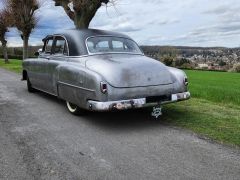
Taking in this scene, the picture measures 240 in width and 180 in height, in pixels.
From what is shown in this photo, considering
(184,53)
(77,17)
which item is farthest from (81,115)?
(184,53)

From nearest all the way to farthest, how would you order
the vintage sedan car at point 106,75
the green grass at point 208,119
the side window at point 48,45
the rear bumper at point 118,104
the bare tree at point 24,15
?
the green grass at point 208,119 < the rear bumper at point 118,104 < the vintage sedan car at point 106,75 < the side window at point 48,45 < the bare tree at point 24,15

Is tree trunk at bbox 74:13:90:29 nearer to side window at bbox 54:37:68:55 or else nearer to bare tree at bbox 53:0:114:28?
bare tree at bbox 53:0:114:28

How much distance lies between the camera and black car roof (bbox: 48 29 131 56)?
292 inches

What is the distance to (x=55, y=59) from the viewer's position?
827 cm

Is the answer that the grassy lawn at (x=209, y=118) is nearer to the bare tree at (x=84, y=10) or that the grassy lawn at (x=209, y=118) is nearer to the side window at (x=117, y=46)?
the side window at (x=117, y=46)

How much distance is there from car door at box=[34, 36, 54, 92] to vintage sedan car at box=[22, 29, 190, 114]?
10 cm

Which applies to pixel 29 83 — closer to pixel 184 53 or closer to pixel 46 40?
pixel 46 40

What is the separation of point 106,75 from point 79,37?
1.74m

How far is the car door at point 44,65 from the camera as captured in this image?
8727 mm

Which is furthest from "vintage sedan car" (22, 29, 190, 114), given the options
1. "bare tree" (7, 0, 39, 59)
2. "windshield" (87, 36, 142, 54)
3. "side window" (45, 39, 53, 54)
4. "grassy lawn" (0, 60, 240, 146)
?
"bare tree" (7, 0, 39, 59)

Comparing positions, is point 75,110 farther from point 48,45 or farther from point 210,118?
point 210,118

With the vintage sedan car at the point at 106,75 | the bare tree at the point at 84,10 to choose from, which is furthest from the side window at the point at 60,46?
the bare tree at the point at 84,10

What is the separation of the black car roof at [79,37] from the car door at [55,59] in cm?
18

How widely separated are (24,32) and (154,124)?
25.9 metres
